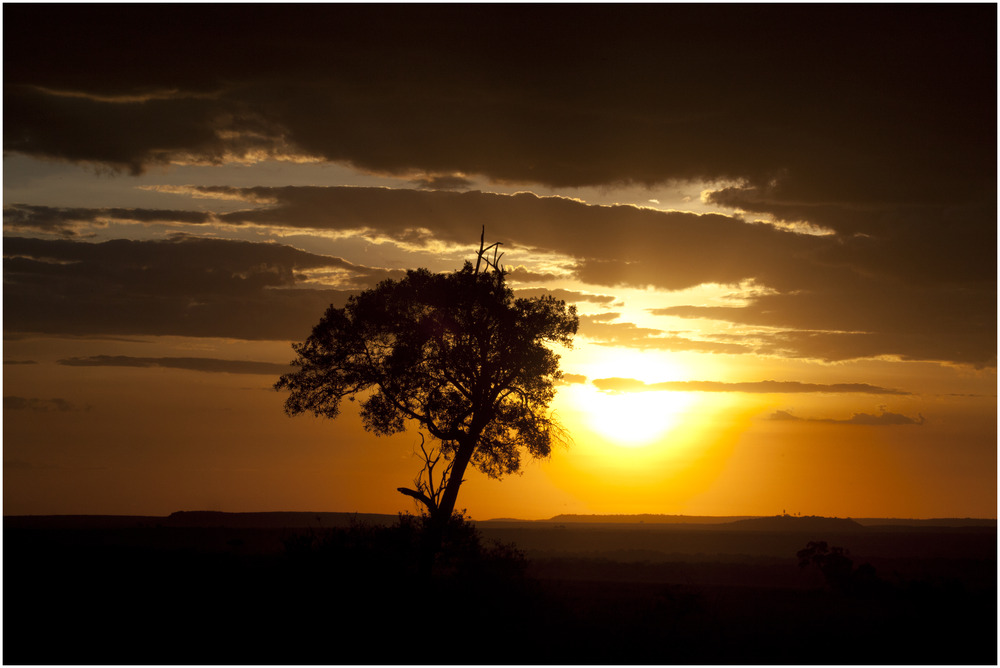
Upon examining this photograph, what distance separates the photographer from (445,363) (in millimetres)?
31766

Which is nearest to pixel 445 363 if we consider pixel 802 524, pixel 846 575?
pixel 846 575

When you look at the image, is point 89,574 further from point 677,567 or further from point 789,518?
point 789,518

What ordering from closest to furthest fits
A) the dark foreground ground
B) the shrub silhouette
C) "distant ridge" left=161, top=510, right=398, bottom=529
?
the dark foreground ground → the shrub silhouette → "distant ridge" left=161, top=510, right=398, bottom=529

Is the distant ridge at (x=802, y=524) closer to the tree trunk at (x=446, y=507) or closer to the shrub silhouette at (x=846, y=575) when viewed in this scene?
the shrub silhouette at (x=846, y=575)

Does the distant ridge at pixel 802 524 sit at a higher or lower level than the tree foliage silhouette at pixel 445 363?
lower

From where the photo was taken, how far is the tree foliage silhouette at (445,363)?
31797mm

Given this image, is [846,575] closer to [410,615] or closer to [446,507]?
[446,507]

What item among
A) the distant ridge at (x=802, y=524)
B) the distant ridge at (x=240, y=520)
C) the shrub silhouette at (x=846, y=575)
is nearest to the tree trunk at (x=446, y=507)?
the shrub silhouette at (x=846, y=575)

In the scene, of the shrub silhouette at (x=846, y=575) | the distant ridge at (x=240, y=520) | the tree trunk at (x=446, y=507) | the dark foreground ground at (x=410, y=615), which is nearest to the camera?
the dark foreground ground at (x=410, y=615)

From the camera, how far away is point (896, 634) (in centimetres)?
2488

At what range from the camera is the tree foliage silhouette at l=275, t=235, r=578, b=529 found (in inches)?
1252

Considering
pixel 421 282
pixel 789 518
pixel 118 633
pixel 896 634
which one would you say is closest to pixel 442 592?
pixel 118 633

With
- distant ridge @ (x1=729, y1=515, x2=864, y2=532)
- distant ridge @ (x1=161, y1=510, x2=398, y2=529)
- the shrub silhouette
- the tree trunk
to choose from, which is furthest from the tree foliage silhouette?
distant ridge @ (x1=729, y1=515, x2=864, y2=532)

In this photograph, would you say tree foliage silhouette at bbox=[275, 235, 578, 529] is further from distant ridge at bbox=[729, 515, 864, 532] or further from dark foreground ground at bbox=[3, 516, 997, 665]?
distant ridge at bbox=[729, 515, 864, 532]
